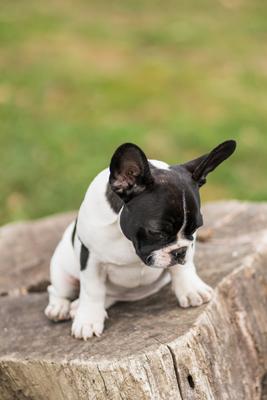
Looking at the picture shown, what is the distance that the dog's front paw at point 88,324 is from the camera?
3.76m

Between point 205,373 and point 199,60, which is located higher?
point 205,373

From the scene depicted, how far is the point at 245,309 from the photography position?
13.7 ft

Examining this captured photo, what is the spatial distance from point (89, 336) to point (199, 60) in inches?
363

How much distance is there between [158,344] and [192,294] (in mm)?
447

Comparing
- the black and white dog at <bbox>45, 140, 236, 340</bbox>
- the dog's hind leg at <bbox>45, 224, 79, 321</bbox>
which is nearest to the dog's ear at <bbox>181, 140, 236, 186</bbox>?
the black and white dog at <bbox>45, 140, 236, 340</bbox>

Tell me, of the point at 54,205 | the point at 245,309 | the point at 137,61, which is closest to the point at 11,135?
the point at 54,205

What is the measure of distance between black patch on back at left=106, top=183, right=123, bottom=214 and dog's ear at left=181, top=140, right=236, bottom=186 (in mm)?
355

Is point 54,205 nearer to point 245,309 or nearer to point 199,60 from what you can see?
point 245,309

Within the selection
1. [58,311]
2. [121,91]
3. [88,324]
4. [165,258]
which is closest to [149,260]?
[165,258]

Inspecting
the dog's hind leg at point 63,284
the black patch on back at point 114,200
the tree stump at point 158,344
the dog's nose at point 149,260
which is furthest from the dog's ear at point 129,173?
the dog's hind leg at point 63,284

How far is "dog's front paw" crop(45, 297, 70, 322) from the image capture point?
4.08 meters

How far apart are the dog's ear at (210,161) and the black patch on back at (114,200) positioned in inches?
14.0

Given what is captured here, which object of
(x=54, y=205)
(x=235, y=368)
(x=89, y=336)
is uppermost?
(x=89, y=336)

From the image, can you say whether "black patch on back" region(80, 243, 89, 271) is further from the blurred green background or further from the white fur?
the blurred green background
